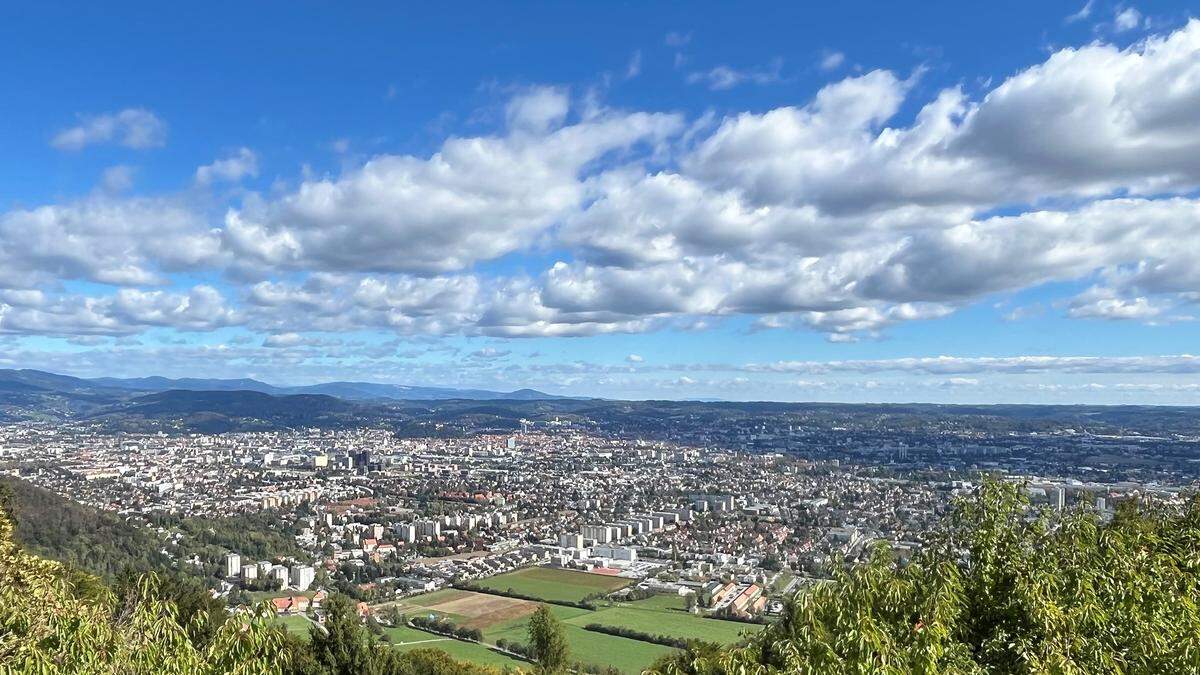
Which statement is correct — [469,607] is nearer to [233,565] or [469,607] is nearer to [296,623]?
[296,623]

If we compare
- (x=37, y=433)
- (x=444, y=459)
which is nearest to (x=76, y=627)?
(x=444, y=459)

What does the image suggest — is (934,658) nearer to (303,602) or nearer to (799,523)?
(303,602)

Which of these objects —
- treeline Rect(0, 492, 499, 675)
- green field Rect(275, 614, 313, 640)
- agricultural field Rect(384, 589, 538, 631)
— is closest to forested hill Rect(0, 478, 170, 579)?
green field Rect(275, 614, 313, 640)

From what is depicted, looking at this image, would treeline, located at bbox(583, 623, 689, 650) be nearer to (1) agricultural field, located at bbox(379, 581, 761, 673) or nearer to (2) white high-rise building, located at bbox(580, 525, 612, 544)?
(1) agricultural field, located at bbox(379, 581, 761, 673)

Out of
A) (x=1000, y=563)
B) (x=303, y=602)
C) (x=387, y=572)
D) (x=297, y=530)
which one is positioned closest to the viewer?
(x=1000, y=563)

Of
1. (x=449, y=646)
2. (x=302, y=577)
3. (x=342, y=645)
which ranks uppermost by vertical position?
(x=342, y=645)

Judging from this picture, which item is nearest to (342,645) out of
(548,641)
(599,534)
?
(548,641)
